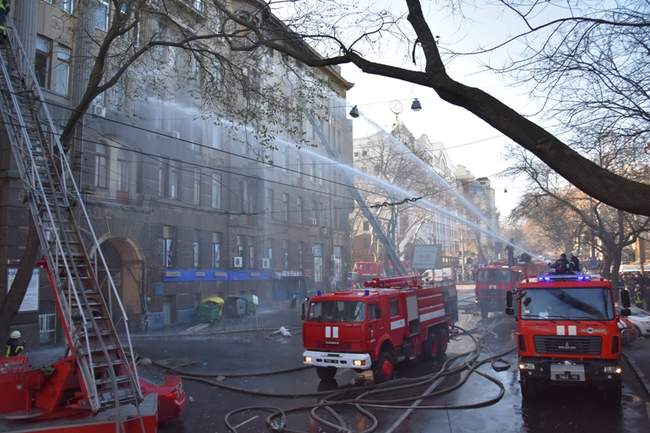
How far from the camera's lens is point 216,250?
2841cm

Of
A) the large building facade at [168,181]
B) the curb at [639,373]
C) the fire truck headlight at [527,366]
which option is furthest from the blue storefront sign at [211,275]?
the curb at [639,373]

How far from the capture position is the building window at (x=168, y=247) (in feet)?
79.7

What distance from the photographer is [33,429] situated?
18.9 feet

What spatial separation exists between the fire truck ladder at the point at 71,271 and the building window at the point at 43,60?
33.8 ft

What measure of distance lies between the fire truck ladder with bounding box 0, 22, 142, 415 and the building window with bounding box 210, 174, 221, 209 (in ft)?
62.7

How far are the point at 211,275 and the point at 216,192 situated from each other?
4838mm

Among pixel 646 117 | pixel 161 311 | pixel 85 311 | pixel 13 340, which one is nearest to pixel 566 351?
pixel 646 117

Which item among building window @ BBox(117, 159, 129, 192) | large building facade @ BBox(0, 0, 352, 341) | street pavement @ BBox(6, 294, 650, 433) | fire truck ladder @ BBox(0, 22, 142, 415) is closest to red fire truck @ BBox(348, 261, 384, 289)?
large building facade @ BBox(0, 0, 352, 341)

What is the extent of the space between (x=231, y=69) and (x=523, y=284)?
8710mm

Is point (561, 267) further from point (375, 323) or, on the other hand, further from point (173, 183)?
point (173, 183)

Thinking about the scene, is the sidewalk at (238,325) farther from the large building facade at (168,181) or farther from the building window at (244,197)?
the building window at (244,197)

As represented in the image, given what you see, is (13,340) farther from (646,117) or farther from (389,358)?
(646,117)

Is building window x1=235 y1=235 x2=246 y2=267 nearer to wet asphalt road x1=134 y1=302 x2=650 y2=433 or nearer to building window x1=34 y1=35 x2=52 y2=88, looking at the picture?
building window x1=34 y1=35 x2=52 y2=88

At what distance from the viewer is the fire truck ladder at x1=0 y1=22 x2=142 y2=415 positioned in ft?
19.8
